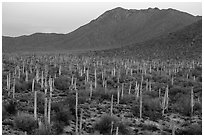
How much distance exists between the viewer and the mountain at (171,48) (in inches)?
2052

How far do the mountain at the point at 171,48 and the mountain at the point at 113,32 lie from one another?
3423 cm

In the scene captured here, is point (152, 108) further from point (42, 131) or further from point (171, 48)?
point (171, 48)

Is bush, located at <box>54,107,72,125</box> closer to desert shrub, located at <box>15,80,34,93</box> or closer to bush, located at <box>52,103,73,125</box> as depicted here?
bush, located at <box>52,103,73,125</box>

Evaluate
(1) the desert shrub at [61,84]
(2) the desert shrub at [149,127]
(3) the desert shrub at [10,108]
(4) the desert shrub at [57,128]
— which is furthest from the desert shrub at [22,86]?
(2) the desert shrub at [149,127]

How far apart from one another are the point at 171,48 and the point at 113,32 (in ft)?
215

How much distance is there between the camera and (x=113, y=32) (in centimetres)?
12388

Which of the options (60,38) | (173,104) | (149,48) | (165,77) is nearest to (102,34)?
(60,38)

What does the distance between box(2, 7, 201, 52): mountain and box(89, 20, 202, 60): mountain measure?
34230 mm

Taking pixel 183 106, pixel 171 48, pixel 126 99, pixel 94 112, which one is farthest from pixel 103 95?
pixel 171 48

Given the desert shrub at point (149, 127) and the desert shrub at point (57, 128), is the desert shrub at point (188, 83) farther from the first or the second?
the desert shrub at point (57, 128)

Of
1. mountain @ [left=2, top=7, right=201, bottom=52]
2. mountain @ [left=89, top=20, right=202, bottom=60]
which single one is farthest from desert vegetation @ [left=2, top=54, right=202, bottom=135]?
mountain @ [left=2, top=7, right=201, bottom=52]

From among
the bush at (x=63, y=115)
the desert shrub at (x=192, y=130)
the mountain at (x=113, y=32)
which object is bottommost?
the desert shrub at (x=192, y=130)

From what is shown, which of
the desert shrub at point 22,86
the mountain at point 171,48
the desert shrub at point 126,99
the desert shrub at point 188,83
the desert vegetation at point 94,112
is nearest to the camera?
the desert vegetation at point 94,112

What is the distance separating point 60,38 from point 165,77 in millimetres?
102686
